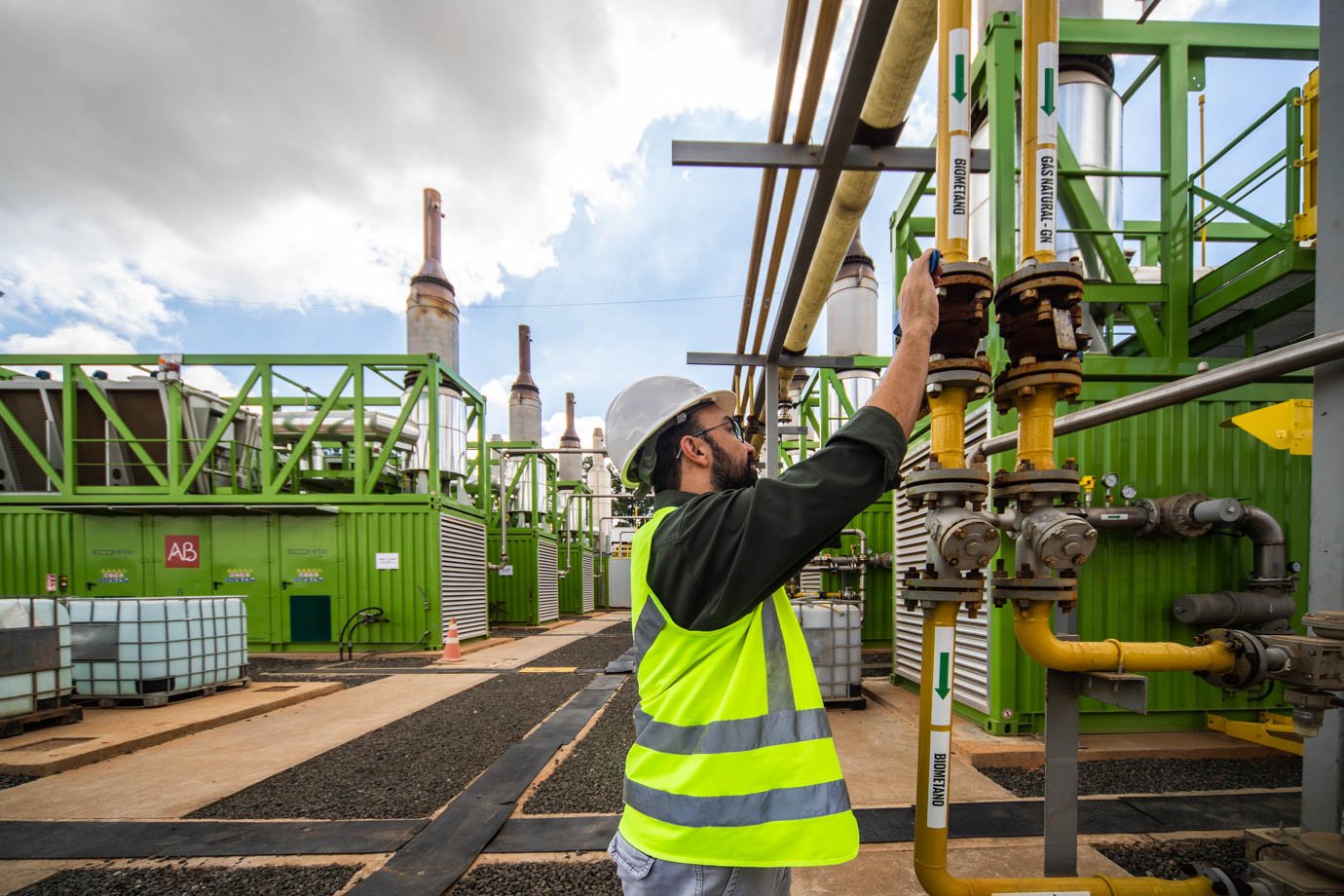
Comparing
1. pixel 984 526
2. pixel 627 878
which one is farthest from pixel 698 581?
pixel 984 526

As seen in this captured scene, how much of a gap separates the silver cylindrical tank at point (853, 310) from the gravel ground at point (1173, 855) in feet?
18.2

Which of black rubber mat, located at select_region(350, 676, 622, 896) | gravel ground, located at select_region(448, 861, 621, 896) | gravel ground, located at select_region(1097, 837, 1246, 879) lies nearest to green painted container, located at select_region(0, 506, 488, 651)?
black rubber mat, located at select_region(350, 676, 622, 896)

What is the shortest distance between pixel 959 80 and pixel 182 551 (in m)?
13.7

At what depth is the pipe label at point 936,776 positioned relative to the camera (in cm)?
171

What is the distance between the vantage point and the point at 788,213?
4.01 m

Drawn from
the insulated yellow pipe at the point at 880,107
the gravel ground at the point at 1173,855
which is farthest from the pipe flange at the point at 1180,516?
the insulated yellow pipe at the point at 880,107

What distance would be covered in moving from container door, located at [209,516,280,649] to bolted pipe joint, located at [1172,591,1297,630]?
12.9 metres

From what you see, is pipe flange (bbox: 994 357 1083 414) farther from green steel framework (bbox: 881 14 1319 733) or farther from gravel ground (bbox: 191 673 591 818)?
gravel ground (bbox: 191 673 591 818)

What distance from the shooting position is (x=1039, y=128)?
1885 millimetres

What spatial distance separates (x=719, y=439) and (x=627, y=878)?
43.6 inches

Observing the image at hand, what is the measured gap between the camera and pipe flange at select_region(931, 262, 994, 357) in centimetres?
169

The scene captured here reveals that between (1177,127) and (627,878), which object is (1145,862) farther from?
(1177,127)

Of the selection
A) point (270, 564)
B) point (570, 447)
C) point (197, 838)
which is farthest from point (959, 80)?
point (570, 447)

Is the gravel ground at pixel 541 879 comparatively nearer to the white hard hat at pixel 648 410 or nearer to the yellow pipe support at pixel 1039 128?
the white hard hat at pixel 648 410
